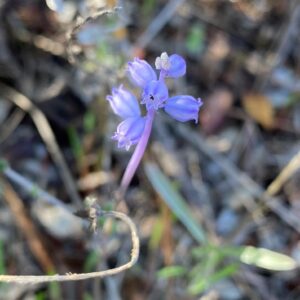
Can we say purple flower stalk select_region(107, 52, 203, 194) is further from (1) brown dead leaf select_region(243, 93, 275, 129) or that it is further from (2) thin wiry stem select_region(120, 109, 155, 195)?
(1) brown dead leaf select_region(243, 93, 275, 129)

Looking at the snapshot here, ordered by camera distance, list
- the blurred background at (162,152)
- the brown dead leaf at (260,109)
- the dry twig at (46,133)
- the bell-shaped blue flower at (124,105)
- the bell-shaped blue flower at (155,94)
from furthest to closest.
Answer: the brown dead leaf at (260,109) < the dry twig at (46,133) < the blurred background at (162,152) < the bell-shaped blue flower at (124,105) < the bell-shaped blue flower at (155,94)

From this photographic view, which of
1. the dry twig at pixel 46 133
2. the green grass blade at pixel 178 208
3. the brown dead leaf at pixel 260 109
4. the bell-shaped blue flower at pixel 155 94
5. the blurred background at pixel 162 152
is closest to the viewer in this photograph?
the bell-shaped blue flower at pixel 155 94

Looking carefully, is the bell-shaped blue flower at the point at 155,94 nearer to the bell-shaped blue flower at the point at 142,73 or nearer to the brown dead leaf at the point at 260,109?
the bell-shaped blue flower at the point at 142,73

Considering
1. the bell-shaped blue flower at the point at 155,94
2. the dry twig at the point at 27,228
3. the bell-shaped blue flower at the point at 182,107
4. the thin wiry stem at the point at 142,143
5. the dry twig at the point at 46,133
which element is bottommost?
the dry twig at the point at 27,228

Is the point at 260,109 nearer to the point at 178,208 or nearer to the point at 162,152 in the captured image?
the point at 162,152

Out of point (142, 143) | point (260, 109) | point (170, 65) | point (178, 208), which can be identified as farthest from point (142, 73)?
point (260, 109)

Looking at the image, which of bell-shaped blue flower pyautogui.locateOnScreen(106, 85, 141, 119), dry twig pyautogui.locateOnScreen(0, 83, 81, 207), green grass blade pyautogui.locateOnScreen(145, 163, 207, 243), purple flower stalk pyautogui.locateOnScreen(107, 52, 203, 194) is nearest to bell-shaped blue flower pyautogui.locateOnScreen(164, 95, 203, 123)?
purple flower stalk pyautogui.locateOnScreen(107, 52, 203, 194)

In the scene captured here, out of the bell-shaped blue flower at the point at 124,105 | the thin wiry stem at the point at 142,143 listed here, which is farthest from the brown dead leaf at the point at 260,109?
the bell-shaped blue flower at the point at 124,105
